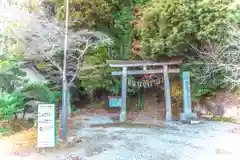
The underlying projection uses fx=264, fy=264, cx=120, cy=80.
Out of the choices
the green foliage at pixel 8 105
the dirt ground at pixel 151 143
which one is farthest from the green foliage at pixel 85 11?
the dirt ground at pixel 151 143

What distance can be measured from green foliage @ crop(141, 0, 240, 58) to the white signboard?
5.00 meters

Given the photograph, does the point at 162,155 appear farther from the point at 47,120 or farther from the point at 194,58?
the point at 194,58

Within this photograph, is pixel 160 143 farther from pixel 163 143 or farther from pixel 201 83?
pixel 201 83

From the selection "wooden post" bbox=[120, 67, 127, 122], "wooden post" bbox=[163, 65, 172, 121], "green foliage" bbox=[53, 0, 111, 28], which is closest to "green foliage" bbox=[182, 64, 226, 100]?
"wooden post" bbox=[163, 65, 172, 121]

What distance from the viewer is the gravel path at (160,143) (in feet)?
17.9

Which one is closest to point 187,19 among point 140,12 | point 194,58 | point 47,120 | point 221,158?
point 194,58

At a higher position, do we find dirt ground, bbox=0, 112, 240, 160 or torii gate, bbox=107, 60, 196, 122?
torii gate, bbox=107, 60, 196, 122

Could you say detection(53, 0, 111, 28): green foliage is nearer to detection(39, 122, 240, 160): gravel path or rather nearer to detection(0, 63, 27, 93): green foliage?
detection(0, 63, 27, 93): green foliage

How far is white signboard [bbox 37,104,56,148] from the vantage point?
564 cm

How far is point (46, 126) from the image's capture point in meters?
5.66

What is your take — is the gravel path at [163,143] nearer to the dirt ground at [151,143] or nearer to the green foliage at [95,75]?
the dirt ground at [151,143]

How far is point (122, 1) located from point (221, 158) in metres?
8.54

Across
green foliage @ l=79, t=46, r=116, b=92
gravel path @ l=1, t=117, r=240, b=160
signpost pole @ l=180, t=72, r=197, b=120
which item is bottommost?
gravel path @ l=1, t=117, r=240, b=160

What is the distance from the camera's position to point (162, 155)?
18.0 feet
